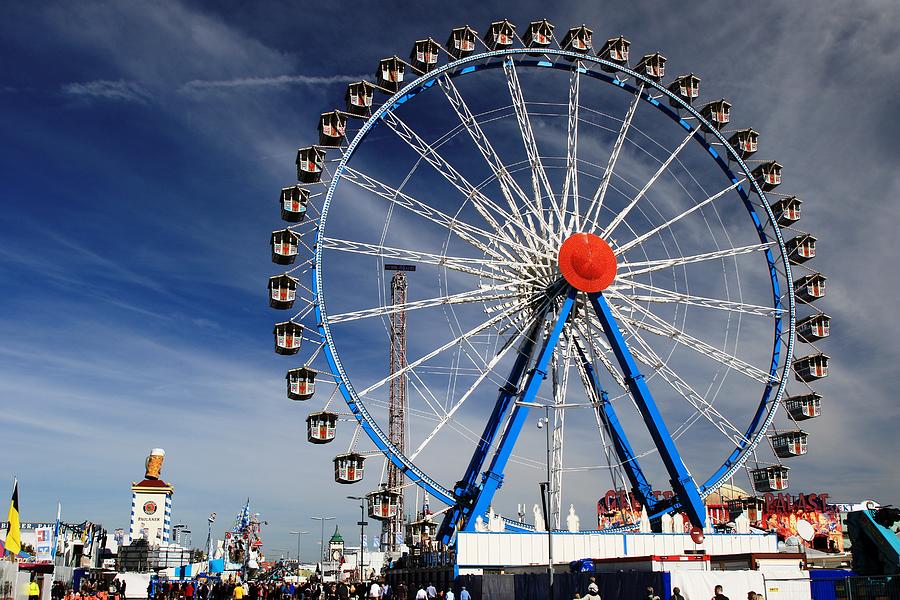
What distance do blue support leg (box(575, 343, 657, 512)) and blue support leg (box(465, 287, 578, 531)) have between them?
2215 millimetres

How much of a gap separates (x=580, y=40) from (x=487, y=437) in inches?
663

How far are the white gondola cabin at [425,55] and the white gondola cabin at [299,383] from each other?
12.4 m

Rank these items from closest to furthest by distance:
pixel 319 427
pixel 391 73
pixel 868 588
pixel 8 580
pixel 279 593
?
pixel 868 588, pixel 8 580, pixel 319 427, pixel 391 73, pixel 279 593

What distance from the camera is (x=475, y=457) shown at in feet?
96.4

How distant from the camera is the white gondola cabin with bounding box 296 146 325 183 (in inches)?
1160

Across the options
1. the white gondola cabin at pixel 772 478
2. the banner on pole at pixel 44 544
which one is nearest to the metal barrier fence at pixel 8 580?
the white gondola cabin at pixel 772 478

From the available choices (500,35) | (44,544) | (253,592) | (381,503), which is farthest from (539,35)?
(44,544)

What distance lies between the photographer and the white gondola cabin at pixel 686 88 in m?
35.1

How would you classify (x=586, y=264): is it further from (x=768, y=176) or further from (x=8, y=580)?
(x=8, y=580)

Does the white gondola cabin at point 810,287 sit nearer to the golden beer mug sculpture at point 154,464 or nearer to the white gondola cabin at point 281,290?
the white gondola cabin at point 281,290

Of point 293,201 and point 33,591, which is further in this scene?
point 293,201

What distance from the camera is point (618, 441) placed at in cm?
3138

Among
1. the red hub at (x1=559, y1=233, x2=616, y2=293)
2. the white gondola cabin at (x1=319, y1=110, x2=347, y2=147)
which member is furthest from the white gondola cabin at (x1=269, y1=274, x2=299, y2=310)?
the red hub at (x1=559, y1=233, x2=616, y2=293)

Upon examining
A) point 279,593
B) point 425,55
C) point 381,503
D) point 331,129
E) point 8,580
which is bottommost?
point 279,593
